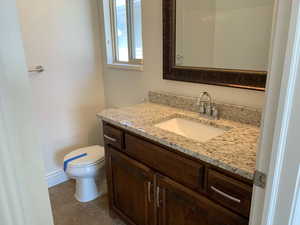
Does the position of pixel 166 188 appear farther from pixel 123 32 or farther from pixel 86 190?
pixel 123 32

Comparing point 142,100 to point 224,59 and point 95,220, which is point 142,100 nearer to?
point 224,59

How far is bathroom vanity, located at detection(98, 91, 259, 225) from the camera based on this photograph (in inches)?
40.1

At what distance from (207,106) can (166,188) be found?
0.61m

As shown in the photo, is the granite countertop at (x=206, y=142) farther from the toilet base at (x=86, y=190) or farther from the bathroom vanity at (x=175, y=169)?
the toilet base at (x=86, y=190)

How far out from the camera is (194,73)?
168 centimetres

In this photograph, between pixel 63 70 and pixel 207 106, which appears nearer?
pixel 207 106

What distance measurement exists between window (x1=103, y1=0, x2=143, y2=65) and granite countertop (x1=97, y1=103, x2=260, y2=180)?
739mm

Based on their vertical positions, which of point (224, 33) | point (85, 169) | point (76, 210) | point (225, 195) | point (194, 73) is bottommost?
point (76, 210)

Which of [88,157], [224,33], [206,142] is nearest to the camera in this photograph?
[206,142]

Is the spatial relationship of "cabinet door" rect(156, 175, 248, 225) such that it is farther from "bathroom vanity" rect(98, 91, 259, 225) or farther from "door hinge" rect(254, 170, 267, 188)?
"door hinge" rect(254, 170, 267, 188)

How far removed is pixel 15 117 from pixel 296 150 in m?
0.66

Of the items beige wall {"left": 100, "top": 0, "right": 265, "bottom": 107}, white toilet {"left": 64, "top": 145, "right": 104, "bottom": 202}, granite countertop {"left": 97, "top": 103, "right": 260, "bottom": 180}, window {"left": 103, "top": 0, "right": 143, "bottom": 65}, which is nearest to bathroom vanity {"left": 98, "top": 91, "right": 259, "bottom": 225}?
granite countertop {"left": 97, "top": 103, "right": 260, "bottom": 180}

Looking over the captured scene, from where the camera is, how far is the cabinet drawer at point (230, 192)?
0.97 metres

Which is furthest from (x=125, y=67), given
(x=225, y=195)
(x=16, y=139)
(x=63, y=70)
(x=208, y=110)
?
(x=16, y=139)
